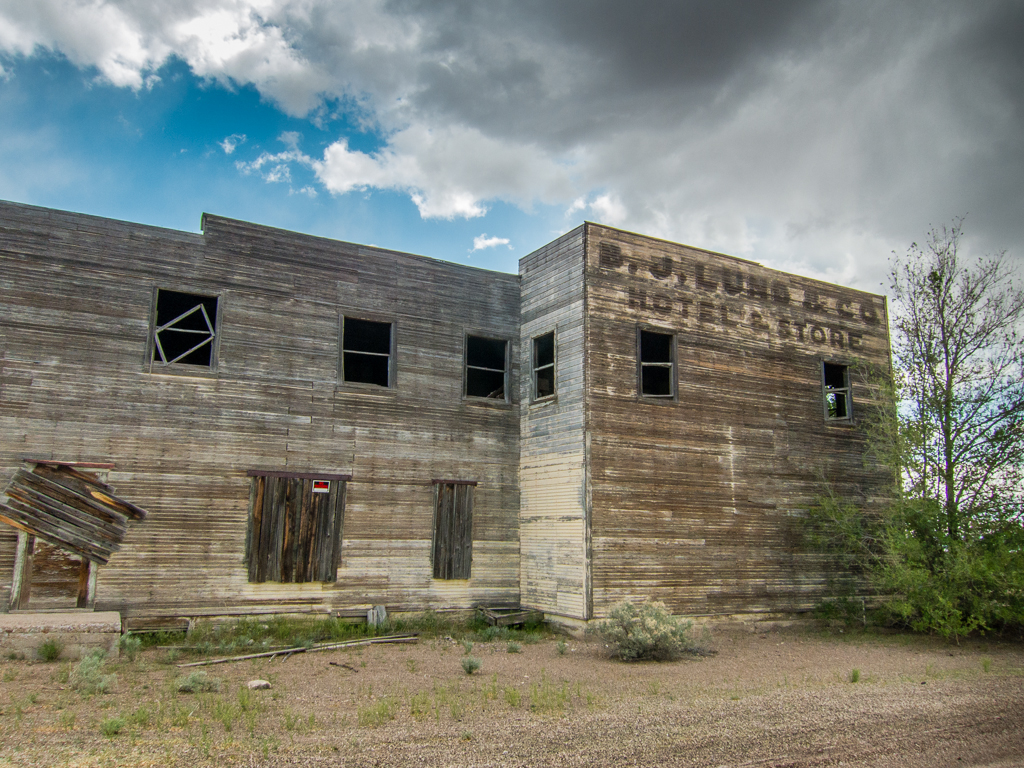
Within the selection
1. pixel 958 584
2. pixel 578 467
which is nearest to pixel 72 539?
pixel 578 467

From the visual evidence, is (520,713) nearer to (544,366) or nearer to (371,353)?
(371,353)

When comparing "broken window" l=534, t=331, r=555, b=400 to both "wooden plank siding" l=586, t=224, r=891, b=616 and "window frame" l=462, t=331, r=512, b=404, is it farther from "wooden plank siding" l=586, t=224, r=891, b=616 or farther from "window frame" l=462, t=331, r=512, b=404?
"wooden plank siding" l=586, t=224, r=891, b=616

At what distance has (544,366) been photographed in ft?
53.7

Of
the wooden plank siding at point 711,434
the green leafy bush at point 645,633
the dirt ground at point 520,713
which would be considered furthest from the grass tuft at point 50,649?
the wooden plank siding at point 711,434

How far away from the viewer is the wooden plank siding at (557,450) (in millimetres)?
14656

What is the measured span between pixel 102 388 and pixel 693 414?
462 inches

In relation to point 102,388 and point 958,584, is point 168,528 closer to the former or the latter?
point 102,388

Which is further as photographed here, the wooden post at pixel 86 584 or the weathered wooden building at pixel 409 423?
the weathered wooden building at pixel 409 423

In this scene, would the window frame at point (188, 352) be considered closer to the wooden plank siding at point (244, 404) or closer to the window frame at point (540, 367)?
the wooden plank siding at point (244, 404)

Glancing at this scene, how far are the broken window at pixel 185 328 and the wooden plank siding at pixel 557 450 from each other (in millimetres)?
6715

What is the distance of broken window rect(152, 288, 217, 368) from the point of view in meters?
13.8

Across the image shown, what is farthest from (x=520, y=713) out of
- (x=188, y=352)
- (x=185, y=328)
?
(x=185, y=328)

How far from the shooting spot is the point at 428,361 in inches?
630

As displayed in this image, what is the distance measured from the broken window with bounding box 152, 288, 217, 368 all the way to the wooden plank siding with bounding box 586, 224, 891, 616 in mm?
7579
